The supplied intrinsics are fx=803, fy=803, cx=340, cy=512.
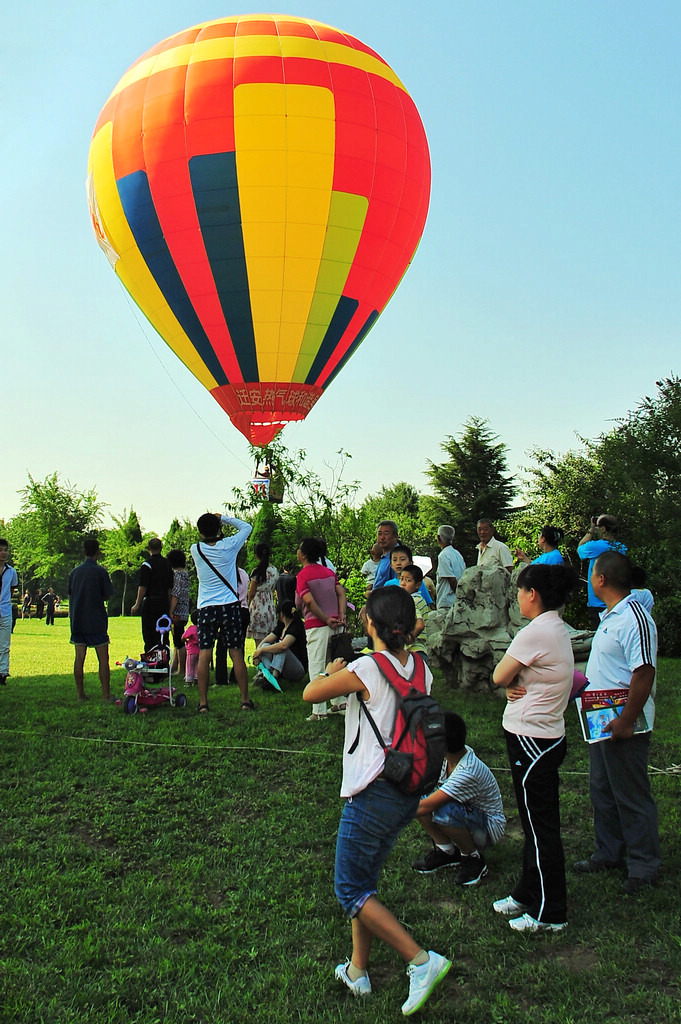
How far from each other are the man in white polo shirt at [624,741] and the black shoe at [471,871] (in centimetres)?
55

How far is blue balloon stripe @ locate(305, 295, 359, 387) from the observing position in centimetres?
1630

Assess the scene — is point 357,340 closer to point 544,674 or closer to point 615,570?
point 615,570

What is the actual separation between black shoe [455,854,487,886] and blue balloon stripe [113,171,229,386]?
44.3 ft

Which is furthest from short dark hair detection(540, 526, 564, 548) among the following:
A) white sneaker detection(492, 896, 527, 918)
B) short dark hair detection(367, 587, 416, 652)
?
short dark hair detection(367, 587, 416, 652)

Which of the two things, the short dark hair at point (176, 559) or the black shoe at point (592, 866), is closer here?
the black shoe at point (592, 866)

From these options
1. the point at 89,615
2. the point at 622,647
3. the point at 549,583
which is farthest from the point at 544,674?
the point at 89,615

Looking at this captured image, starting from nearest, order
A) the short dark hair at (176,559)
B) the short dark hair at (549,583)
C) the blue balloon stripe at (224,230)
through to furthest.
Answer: the short dark hair at (549,583) → the short dark hair at (176,559) → the blue balloon stripe at (224,230)

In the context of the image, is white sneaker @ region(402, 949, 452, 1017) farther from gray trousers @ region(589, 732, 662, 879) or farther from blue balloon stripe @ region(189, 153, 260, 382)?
blue balloon stripe @ region(189, 153, 260, 382)

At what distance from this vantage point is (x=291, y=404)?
17.1 m

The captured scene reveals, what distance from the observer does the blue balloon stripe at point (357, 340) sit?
1698 centimetres

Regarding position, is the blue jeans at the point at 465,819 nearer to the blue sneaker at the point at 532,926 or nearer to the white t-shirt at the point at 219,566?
the blue sneaker at the point at 532,926

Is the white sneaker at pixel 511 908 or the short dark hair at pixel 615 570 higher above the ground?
the short dark hair at pixel 615 570

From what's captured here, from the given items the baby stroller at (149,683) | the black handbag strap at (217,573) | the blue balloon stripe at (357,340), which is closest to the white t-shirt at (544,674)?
the black handbag strap at (217,573)

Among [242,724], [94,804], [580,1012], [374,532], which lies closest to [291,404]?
[374,532]
